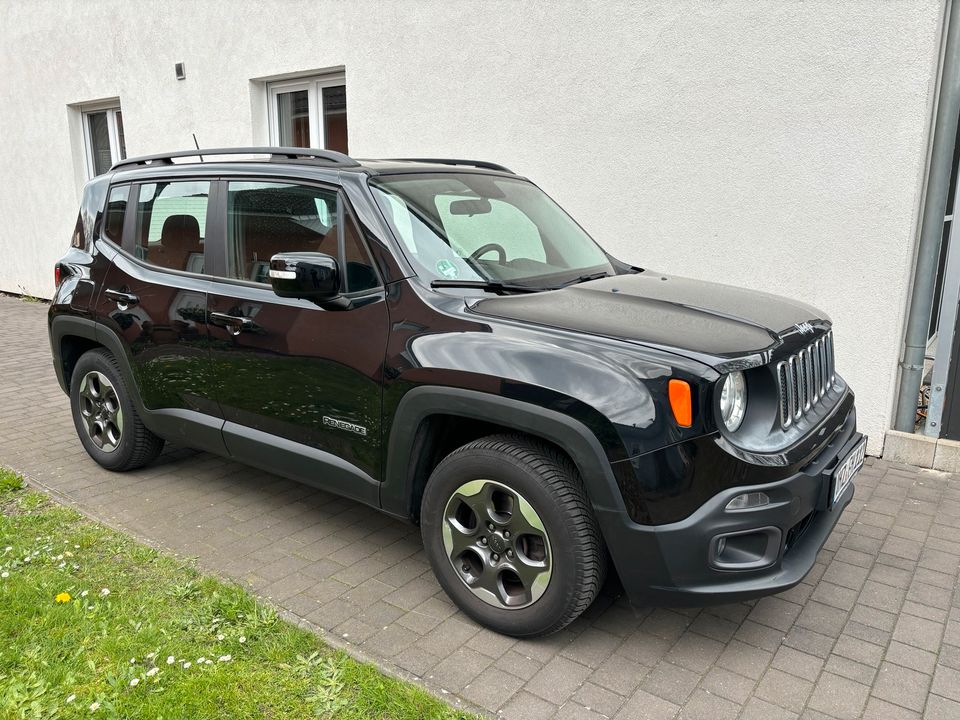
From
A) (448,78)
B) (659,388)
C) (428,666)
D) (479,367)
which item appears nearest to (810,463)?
(659,388)

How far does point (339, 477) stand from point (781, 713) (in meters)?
1.96

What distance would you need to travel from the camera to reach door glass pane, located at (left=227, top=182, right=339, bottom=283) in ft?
11.5

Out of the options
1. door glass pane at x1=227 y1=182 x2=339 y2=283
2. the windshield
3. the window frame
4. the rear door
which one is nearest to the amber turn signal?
the windshield

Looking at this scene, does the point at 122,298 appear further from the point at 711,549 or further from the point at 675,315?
the point at 711,549

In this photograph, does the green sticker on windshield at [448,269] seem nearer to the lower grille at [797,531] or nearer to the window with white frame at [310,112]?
the lower grille at [797,531]

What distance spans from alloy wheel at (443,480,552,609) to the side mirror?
40.3 inches

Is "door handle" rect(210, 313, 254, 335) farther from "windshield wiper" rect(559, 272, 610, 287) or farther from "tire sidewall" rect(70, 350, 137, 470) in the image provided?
"windshield wiper" rect(559, 272, 610, 287)

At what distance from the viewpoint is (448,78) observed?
21.9 ft

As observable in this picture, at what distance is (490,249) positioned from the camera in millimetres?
3521

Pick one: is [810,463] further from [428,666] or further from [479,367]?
[428,666]

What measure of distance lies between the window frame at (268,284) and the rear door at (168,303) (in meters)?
0.07

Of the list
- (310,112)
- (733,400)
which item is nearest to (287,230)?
(733,400)

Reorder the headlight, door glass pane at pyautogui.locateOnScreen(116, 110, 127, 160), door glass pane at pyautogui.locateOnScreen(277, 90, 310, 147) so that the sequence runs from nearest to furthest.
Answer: the headlight < door glass pane at pyautogui.locateOnScreen(277, 90, 310, 147) < door glass pane at pyautogui.locateOnScreen(116, 110, 127, 160)

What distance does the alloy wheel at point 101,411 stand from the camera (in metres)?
4.59
